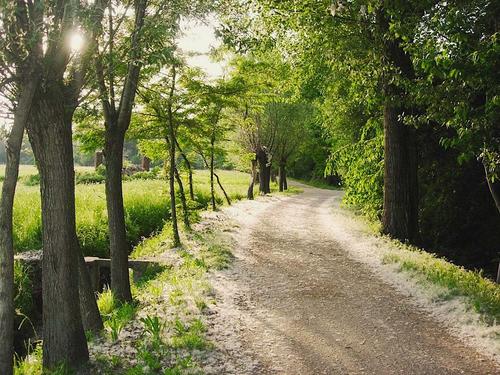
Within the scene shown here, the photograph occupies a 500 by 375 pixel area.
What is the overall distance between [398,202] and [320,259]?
153 inches

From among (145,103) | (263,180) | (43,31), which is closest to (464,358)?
(43,31)

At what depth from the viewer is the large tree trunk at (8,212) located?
18.0 ft

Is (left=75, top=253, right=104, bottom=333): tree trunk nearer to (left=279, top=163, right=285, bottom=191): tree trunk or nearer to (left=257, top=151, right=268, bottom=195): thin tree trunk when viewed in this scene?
(left=257, top=151, right=268, bottom=195): thin tree trunk

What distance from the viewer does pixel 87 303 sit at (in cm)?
779

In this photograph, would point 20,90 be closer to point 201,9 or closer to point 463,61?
point 201,9

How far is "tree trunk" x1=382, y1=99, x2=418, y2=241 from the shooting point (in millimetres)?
14023

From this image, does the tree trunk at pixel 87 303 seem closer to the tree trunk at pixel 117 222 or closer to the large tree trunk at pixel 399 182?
the tree trunk at pixel 117 222

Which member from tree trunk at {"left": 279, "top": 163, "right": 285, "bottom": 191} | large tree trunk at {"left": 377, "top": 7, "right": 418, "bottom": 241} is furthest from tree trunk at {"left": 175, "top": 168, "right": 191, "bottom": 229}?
tree trunk at {"left": 279, "top": 163, "right": 285, "bottom": 191}

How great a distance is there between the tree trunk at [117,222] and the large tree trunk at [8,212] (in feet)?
10.6

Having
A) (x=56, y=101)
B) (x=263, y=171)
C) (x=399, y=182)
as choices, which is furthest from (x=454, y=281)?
(x=263, y=171)

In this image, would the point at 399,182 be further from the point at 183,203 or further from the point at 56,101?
the point at 56,101

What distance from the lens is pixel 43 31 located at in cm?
561

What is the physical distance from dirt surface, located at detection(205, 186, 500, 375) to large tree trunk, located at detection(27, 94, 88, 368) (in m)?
2.16

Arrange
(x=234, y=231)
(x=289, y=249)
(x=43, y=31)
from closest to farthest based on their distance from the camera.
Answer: (x=43, y=31)
(x=289, y=249)
(x=234, y=231)
